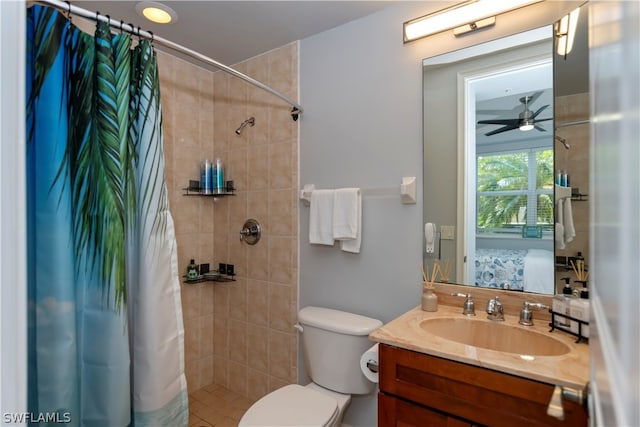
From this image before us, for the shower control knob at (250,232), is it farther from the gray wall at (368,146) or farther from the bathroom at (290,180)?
the gray wall at (368,146)

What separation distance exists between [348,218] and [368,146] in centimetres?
40

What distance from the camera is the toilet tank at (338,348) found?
1.55 metres

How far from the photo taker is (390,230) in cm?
168

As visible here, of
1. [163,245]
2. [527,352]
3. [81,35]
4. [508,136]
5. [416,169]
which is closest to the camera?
[81,35]

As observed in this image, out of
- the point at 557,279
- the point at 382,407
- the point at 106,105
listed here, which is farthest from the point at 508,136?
the point at 106,105

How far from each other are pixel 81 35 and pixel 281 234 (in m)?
1.36

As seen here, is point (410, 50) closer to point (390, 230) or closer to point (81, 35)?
point (390, 230)

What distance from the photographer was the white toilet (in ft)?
4.52

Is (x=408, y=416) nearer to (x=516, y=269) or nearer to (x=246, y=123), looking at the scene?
(x=516, y=269)

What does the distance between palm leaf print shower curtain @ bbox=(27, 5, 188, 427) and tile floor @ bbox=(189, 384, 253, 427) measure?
103 centimetres

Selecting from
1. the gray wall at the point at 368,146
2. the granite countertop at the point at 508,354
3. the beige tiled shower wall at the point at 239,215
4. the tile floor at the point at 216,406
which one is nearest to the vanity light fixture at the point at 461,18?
the gray wall at the point at 368,146

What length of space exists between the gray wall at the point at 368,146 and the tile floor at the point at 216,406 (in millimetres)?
522

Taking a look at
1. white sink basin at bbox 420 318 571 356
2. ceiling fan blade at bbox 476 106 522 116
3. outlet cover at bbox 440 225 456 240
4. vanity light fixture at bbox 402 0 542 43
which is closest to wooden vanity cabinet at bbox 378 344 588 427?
white sink basin at bbox 420 318 571 356

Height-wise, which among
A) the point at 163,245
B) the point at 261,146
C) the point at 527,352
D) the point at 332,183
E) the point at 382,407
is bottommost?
the point at 382,407
